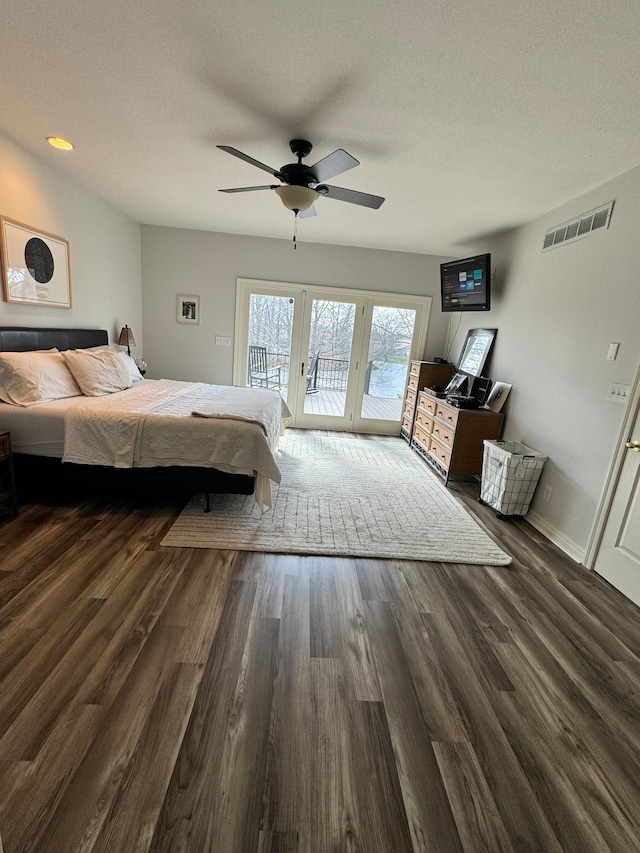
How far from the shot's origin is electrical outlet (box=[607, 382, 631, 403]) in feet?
7.78

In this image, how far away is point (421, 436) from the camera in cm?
470

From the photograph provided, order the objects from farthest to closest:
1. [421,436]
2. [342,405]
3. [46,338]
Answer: [342,405], [421,436], [46,338]

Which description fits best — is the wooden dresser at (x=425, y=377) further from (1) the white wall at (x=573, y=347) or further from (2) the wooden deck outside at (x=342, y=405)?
(1) the white wall at (x=573, y=347)

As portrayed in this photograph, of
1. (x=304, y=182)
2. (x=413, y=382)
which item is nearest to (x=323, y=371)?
(x=413, y=382)

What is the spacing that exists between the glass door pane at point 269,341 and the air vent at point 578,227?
10.2 ft

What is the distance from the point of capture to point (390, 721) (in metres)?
1.39

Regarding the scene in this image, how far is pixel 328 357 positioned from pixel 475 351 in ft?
6.61

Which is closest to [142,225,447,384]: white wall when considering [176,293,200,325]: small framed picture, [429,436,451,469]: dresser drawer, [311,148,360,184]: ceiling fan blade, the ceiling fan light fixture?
[176,293,200,325]: small framed picture

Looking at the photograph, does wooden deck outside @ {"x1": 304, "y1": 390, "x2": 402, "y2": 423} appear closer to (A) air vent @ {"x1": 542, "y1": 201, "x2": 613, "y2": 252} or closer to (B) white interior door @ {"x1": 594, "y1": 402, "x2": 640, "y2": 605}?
(A) air vent @ {"x1": 542, "y1": 201, "x2": 613, "y2": 252}

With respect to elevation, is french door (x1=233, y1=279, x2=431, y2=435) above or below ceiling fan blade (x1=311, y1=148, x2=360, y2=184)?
below

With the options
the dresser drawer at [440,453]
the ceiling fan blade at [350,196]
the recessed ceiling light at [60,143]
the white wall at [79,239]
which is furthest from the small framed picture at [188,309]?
the dresser drawer at [440,453]

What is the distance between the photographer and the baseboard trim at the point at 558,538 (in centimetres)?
264

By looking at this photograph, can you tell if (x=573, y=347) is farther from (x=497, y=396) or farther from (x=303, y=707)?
(x=303, y=707)

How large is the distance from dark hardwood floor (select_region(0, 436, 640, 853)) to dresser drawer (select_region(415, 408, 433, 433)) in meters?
2.29
